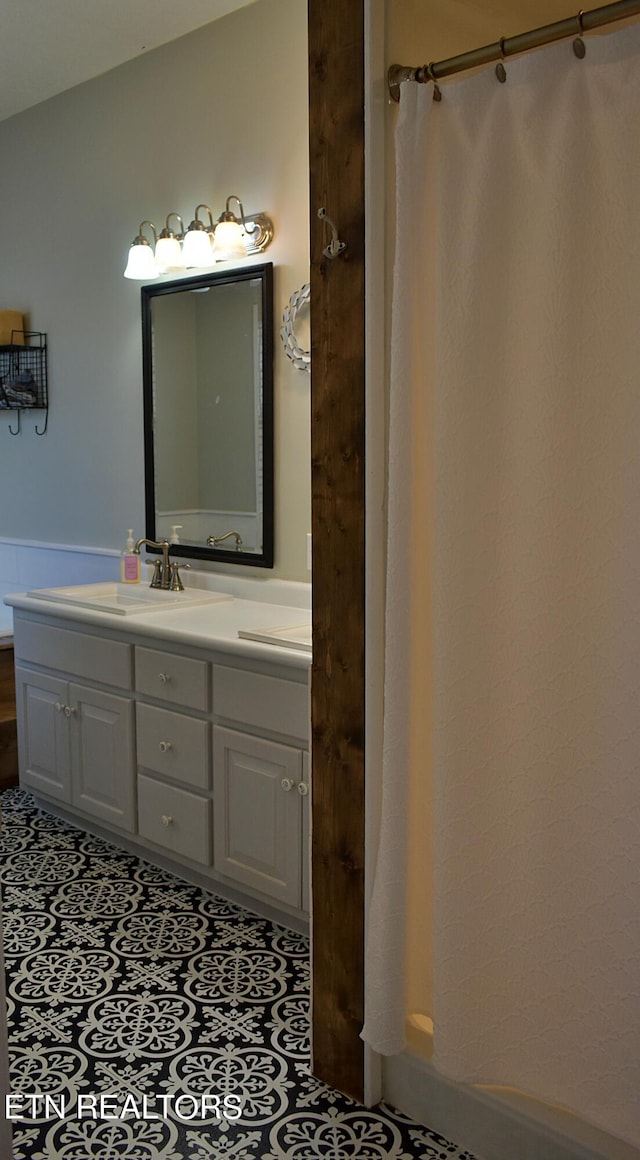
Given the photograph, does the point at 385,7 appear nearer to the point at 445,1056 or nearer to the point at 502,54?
the point at 502,54

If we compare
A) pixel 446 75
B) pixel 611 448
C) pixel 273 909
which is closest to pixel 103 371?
pixel 273 909

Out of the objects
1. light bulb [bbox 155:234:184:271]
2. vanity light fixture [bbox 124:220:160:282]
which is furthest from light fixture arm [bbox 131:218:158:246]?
light bulb [bbox 155:234:184:271]

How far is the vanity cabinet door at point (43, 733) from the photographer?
10.9 ft

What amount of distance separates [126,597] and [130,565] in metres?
0.13

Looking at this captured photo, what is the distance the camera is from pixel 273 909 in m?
2.72

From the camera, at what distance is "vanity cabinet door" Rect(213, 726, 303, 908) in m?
2.56

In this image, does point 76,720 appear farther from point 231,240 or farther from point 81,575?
point 231,240

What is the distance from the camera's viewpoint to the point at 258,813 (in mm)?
2645

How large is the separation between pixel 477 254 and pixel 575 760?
0.80 meters

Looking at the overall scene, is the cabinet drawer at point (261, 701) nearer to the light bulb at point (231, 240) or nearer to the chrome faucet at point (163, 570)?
the chrome faucet at point (163, 570)

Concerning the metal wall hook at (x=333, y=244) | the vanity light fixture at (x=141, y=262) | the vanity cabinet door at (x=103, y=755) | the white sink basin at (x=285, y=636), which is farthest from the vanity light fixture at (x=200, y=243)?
the vanity cabinet door at (x=103, y=755)

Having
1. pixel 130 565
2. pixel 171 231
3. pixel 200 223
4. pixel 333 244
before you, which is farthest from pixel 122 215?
pixel 333 244

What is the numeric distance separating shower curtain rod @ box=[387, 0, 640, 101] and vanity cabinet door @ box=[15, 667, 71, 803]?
7.29 feet

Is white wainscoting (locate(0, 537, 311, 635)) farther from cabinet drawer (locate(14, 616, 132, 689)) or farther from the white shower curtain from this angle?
the white shower curtain
